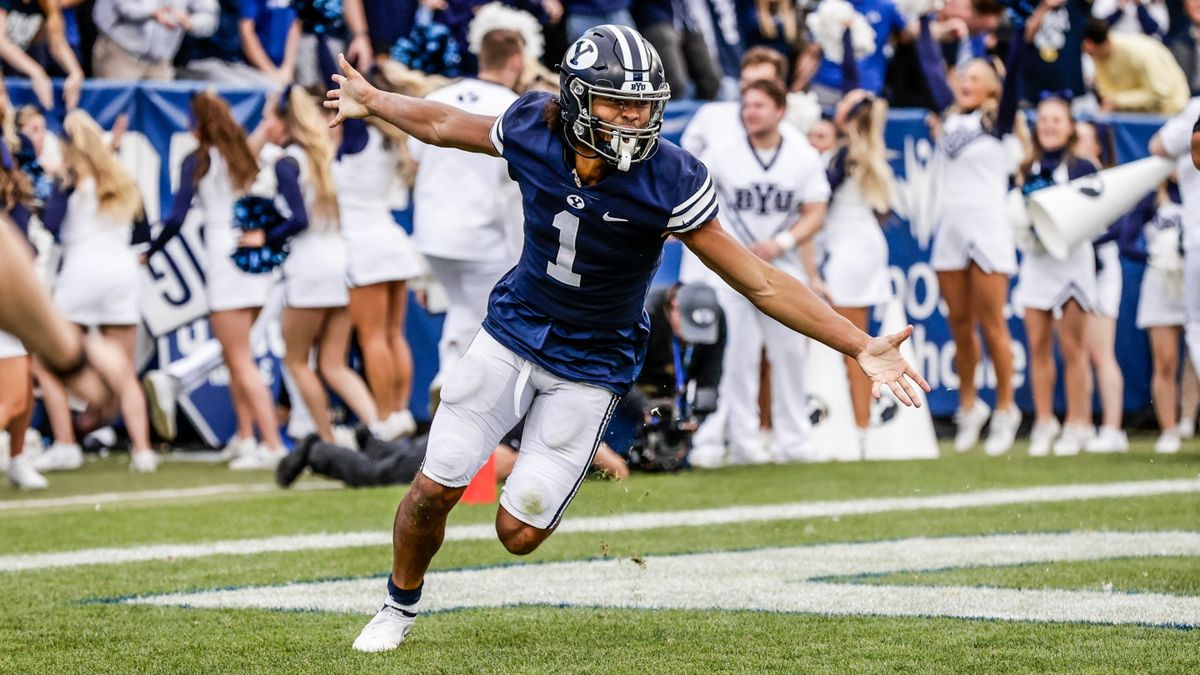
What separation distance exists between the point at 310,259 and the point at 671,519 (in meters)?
3.69

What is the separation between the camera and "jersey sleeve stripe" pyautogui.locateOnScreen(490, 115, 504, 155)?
539cm

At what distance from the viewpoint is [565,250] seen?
5.33 m

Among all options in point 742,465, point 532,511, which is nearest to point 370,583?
point 532,511

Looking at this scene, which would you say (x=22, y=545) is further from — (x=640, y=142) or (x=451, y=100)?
(x=640, y=142)

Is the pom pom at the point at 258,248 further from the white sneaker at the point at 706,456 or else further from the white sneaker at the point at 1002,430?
the white sneaker at the point at 1002,430

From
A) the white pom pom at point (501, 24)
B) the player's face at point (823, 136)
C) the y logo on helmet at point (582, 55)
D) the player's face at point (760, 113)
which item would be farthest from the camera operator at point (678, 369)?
the y logo on helmet at point (582, 55)

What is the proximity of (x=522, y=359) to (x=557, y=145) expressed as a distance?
25.2 inches

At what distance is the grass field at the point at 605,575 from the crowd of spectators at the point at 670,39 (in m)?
2.99

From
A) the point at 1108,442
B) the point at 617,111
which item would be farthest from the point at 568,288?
→ the point at 1108,442

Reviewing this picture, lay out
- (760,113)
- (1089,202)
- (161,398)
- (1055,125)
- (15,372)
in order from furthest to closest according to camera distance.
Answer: (1055,125) → (161,398) → (760,113) → (1089,202) → (15,372)

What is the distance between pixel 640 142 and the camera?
16.8 ft

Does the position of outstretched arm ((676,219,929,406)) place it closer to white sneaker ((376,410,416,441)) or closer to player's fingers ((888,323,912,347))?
player's fingers ((888,323,912,347))

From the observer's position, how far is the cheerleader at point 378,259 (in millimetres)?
11242

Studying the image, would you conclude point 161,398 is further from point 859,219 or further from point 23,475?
point 859,219
